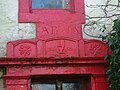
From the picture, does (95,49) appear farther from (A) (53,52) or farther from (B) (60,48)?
(A) (53,52)

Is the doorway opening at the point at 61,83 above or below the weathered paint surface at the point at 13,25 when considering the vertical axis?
below

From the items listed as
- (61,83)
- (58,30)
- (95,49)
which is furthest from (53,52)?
(95,49)

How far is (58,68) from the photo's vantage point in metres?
8.07

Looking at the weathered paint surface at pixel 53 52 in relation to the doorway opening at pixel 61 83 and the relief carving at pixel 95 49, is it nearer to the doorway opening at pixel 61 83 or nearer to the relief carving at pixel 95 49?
the relief carving at pixel 95 49

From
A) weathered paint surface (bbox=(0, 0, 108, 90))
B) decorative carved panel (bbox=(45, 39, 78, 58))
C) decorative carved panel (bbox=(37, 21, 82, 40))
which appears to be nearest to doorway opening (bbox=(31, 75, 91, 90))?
weathered paint surface (bbox=(0, 0, 108, 90))

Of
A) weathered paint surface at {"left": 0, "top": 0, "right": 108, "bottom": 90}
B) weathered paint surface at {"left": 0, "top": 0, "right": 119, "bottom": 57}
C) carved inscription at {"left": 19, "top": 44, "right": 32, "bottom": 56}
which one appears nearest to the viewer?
weathered paint surface at {"left": 0, "top": 0, "right": 108, "bottom": 90}

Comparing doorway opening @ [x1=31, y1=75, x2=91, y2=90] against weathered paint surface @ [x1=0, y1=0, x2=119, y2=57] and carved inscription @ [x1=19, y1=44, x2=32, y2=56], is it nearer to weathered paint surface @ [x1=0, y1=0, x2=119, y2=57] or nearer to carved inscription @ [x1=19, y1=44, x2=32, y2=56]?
carved inscription @ [x1=19, y1=44, x2=32, y2=56]

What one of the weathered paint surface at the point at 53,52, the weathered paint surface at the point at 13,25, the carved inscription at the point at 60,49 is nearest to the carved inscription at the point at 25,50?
the weathered paint surface at the point at 53,52

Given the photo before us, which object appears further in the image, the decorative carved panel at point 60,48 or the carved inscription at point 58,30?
the carved inscription at point 58,30

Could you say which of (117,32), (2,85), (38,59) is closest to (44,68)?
(38,59)

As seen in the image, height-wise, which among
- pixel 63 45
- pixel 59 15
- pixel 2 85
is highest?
pixel 59 15

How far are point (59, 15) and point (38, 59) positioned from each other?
0.96m

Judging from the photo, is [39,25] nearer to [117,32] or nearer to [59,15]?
[59,15]

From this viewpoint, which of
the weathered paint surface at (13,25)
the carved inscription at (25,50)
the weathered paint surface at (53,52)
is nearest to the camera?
the weathered paint surface at (53,52)
